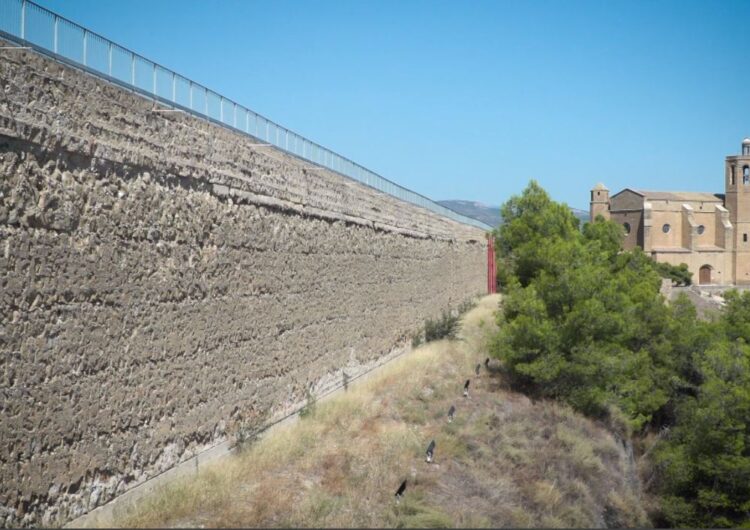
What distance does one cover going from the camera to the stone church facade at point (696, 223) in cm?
6800

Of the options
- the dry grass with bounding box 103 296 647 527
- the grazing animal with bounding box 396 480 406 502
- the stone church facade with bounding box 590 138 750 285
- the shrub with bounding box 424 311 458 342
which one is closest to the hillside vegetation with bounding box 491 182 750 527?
the dry grass with bounding box 103 296 647 527

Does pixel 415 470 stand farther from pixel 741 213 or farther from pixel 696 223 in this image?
pixel 741 213

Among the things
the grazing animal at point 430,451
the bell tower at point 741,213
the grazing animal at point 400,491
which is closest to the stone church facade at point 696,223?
the bell tower at point 741,213

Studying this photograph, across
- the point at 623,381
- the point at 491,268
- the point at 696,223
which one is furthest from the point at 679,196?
the point at 623,381

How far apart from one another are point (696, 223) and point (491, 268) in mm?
39142

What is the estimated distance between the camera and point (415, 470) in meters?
9.81

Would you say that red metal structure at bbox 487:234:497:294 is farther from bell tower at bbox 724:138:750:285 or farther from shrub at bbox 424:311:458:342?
bell tower at bbox 724:138:750:285

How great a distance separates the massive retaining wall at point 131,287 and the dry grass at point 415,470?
577 millimetres

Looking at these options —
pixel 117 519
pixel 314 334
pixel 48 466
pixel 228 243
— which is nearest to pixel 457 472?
pixel 314 334

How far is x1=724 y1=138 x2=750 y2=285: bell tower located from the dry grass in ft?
205

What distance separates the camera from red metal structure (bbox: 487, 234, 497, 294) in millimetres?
37094

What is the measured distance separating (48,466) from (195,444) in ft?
8.32

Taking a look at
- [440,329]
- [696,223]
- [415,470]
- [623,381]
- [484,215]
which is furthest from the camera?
[484,215]

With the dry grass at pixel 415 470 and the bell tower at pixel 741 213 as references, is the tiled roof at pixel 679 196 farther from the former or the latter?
the dry grass at pixel 415 470
